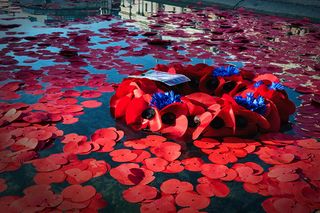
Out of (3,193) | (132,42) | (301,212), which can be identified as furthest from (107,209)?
(132,42)

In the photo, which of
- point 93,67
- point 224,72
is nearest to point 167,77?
point 224,72

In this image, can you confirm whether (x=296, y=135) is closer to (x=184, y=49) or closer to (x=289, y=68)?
(x=289, y=68)

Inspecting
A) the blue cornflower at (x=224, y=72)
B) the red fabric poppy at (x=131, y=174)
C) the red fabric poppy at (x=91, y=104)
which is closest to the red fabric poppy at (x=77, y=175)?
the red fabric poppy at (x=131, y=174)

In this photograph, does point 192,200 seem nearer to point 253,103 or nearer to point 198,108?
point 198,108

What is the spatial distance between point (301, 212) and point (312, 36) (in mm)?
5799

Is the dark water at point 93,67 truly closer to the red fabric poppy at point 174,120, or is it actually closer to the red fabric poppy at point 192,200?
the red fabric poppy at point 192,200

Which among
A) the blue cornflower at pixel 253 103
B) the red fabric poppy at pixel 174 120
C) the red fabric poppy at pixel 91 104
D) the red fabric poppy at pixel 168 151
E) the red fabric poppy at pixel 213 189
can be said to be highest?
the blue cornflower at pixel 253 103

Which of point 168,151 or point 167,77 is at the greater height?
point 167,77

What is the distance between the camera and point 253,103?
2547 mm

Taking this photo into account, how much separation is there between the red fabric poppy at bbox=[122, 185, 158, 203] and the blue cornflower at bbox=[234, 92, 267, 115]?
1.12 meters

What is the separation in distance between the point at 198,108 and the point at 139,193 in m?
0.95

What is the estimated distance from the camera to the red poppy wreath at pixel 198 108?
246 cm

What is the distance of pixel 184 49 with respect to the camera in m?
5.12

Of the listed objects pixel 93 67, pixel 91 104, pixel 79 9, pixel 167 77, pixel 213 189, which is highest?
pixel 79 9
